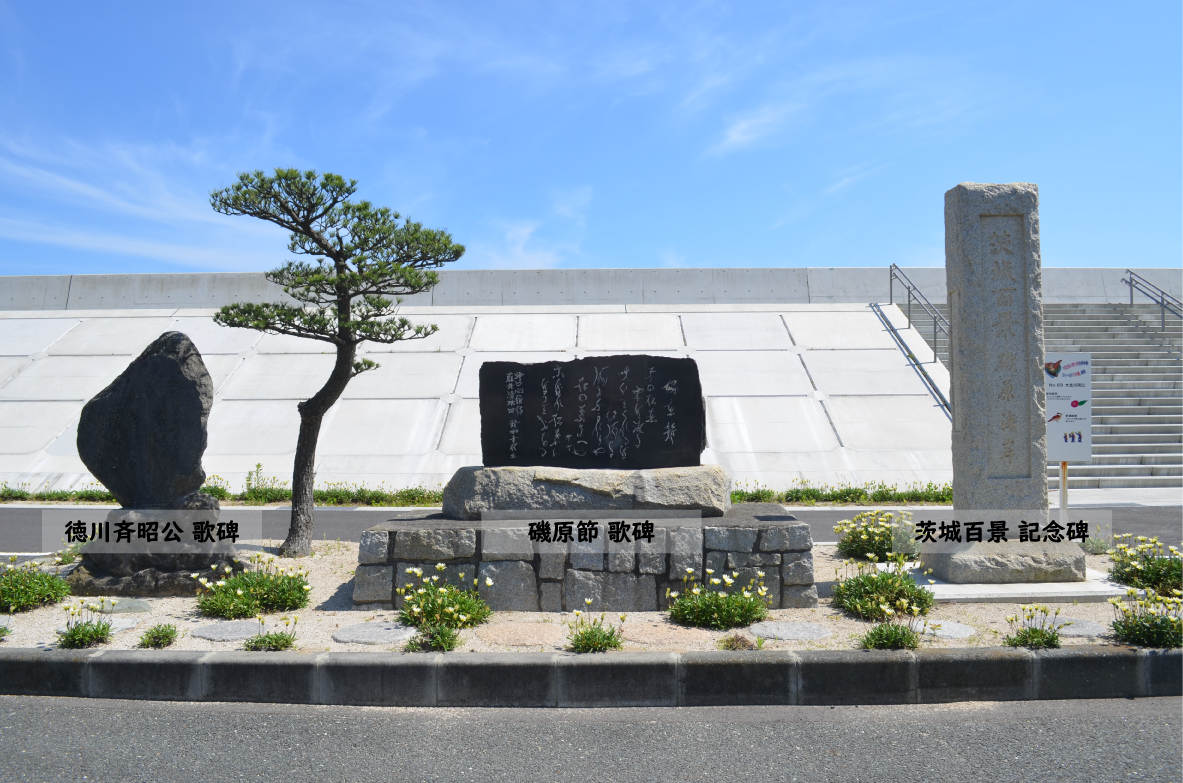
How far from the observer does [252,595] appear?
18.9 feet

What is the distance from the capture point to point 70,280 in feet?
63.8

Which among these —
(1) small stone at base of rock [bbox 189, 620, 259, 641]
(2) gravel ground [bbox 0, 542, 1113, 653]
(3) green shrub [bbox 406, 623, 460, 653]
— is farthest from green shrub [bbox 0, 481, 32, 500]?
(3) green shrub [bbox 406, 623, 460, 653]

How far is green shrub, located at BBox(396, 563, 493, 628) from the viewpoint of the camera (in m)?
5.13

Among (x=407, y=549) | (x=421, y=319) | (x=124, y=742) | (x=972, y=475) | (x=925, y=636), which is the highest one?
(x=421, y=319)

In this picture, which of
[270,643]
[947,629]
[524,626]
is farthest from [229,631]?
[947,629]

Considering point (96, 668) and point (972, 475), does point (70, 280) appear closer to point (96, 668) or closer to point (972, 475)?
point (96, 668)

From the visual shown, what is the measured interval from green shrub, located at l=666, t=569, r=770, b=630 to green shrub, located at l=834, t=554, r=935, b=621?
0.63 metres

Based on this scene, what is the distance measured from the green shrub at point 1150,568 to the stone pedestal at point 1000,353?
0.71 m

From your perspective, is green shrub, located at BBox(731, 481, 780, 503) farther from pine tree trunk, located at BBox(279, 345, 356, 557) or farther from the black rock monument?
pine tree trunk, located at BBox(279, 345, 356, 557)

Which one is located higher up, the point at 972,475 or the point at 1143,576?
the point at 972,475

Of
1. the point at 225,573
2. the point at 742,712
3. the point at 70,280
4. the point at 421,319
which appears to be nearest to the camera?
the point at 742,712

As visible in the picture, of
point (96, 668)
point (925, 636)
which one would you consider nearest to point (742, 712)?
point (925, 636)

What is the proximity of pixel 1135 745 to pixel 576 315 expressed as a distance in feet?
49.4

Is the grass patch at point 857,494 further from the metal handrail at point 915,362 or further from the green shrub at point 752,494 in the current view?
the metal handrail at point 915,362
